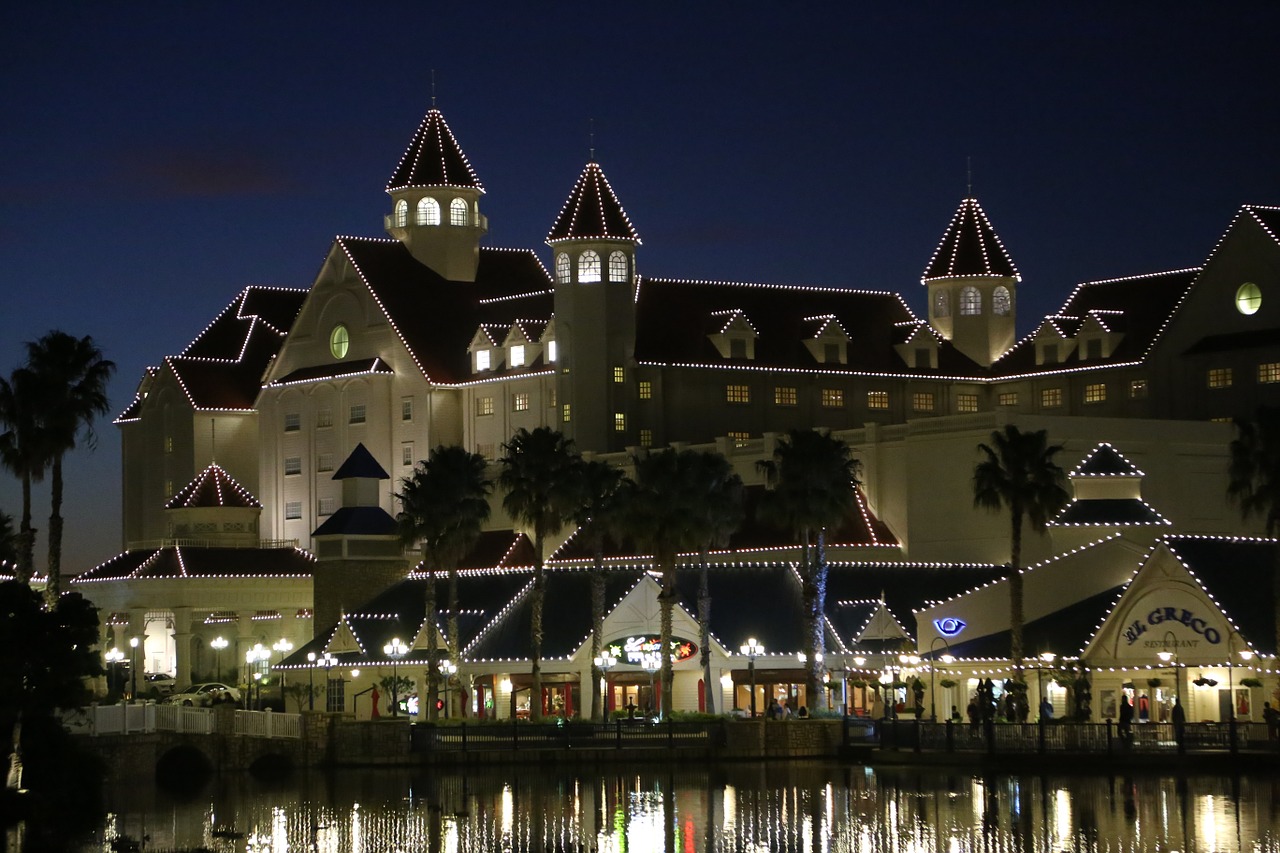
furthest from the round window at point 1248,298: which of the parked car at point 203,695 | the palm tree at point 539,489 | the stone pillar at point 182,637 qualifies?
the stone pillar at point 182,637

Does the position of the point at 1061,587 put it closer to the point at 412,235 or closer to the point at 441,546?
the point at 441,546

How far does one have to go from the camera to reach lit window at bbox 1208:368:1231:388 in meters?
99.9

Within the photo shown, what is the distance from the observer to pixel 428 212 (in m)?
117

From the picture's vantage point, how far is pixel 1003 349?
115938 millimetres

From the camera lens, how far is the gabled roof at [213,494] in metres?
114

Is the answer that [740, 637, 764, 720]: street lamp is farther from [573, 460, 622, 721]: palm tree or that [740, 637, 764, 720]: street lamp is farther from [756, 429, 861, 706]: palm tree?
[573, 460, 622, 721]: palm tree

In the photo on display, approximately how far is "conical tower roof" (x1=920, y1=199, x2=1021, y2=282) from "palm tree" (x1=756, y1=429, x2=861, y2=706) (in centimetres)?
3596

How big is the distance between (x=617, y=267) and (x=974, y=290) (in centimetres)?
2047

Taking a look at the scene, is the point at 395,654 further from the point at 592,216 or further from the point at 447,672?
the point at 592,216

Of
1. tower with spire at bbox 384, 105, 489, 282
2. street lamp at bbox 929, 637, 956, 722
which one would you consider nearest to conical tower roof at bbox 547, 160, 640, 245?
tower with spire at bbox 384, 105, 489, 282

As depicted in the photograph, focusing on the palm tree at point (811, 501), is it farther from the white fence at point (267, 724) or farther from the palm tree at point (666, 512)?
the white fence at point (267, 724)

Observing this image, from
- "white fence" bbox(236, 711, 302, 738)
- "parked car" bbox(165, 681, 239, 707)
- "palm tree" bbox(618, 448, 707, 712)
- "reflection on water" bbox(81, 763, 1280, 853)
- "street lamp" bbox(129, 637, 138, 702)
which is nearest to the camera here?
"reflection on water" bbox(81, 763, 1280, 853)

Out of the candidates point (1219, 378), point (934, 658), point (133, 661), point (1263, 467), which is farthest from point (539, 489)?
point (1219, 378)

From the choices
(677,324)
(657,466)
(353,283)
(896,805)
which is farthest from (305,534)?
(896,805)
